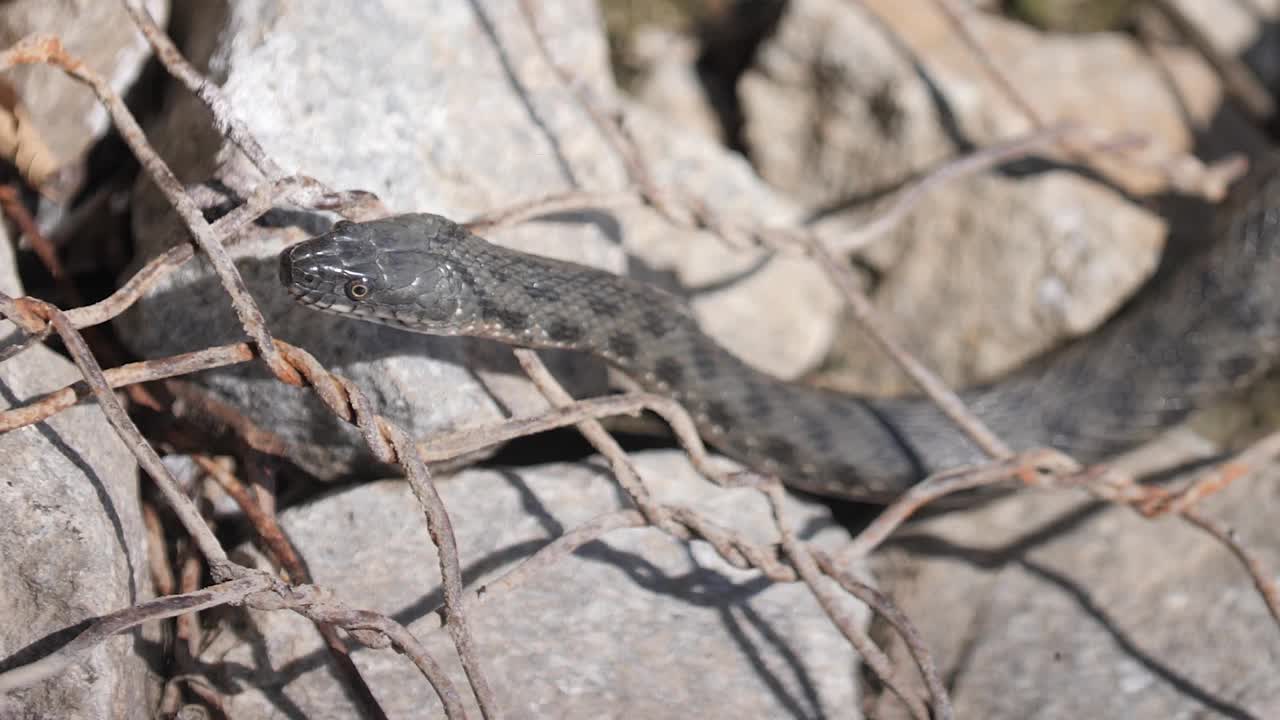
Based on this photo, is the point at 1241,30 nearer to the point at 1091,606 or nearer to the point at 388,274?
the point at 1091,606

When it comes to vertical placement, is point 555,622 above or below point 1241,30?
below

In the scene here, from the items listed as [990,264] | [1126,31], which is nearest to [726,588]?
[990,264]

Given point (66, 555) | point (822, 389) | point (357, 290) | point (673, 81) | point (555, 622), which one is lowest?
point (555, 622)

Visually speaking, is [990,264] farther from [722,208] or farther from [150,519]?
[150,519]

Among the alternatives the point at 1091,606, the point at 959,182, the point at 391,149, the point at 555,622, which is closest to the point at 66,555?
the point at 555,622

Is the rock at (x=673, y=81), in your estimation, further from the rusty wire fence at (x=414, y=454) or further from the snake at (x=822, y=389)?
the snake at (x=822, y=389)

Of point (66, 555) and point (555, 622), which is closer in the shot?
→ point (66, 555)
